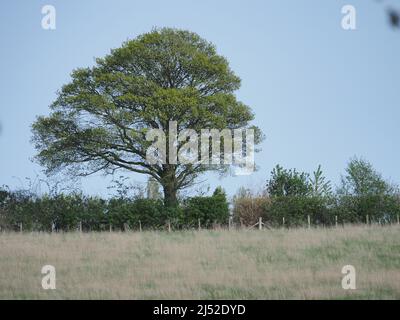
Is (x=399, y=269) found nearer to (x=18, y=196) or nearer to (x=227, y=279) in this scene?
(x=227, y=279)

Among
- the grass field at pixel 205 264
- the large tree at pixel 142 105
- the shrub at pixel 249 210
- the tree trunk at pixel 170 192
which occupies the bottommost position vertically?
the grass field at pixel 205 264

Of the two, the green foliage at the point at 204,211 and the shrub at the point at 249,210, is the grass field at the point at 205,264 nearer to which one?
the green foliage at the point at 204,211

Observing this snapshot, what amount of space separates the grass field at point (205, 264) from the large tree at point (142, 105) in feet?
34.2

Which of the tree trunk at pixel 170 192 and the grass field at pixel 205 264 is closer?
the grass field at pixel 205 264

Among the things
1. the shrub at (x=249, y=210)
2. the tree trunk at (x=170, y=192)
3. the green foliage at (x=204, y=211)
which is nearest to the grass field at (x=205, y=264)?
the green foliage at (x=204, y=211)

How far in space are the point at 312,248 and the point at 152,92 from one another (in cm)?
1753

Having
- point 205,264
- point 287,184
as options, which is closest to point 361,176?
point 287,184

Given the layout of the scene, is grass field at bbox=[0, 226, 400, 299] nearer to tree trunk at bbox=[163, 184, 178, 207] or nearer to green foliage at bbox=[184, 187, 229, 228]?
green foliage at bbox=[184, 187, 229, 228]

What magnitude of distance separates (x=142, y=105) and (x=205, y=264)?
18.4 meters

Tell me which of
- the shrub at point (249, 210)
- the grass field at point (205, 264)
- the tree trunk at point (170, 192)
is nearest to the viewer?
the grass field at point (205, 264)

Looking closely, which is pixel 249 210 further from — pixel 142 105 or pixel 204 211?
pixel 142 105

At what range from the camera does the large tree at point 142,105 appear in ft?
123

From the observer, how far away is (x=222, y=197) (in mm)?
34031
